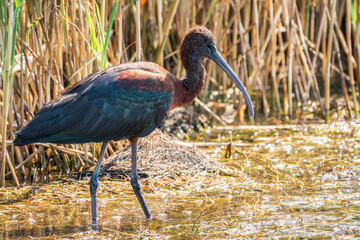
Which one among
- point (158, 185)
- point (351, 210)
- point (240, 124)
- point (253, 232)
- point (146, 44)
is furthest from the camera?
point (146, 44)

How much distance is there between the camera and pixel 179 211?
472 cm

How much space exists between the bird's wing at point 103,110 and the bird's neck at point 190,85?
254 mm

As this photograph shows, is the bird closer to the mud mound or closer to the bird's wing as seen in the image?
the bird's wing

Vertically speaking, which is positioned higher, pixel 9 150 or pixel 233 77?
pixel 233 77

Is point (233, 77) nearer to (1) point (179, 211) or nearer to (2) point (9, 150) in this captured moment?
(1) point (179, 211)

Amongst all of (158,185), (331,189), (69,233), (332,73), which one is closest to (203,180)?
(158,185)

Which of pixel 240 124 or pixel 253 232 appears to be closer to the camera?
pixel 253 232

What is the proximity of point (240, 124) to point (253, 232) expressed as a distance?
369 centimetres

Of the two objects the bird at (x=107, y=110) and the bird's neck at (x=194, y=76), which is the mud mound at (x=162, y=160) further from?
the bird's neck at (x=194, y=76)

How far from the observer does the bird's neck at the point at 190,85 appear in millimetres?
4777

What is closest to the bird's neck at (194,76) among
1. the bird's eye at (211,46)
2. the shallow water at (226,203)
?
the bird's eye at (211,46)

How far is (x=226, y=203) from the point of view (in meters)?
4.89

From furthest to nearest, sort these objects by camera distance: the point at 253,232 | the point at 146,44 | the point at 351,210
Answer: the point at 146,44
the point at 351,210
the point at 253,232

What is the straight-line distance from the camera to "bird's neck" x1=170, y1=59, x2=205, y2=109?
4777mm
